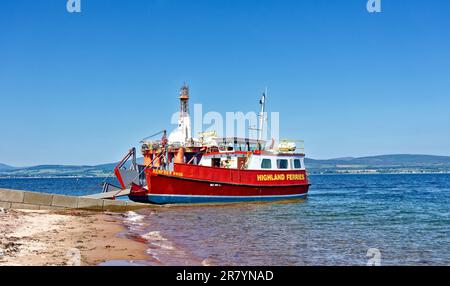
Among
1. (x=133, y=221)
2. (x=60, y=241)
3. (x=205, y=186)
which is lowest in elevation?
(x=133, y=221)

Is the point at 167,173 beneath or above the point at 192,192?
above

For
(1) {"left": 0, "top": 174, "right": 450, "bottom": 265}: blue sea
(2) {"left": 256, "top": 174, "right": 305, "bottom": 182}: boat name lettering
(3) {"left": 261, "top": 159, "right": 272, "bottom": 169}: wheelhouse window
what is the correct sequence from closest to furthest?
(1) {"left": 0, "top": 174, "right": 450, "bottom": 265}: blue sea, (2) {"left": 256, "top": 174, "right": 305, "bottom": 182}: boat name lettering, (3) {"left": 261, "top": 159, "right": 272, "bottom": 169}: wheelhouse window

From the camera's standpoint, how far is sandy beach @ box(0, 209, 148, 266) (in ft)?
38.3

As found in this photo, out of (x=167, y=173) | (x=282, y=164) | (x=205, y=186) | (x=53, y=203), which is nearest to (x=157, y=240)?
(x=53, y=203)

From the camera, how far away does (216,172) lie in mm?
32188

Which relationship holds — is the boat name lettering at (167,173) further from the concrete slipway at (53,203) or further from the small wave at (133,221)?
the small wave at (133,221)

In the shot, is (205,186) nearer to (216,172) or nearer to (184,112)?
(216,172)

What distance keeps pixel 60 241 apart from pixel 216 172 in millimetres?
18081

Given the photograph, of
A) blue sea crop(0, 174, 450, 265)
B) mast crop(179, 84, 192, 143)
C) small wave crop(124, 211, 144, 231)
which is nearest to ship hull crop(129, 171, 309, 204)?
blue sea crop(0, 174, 450, 265)

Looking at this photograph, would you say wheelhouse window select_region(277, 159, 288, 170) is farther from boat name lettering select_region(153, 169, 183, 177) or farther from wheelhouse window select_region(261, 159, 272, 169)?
boat name lettering select_region(153, 169, 183, 177)

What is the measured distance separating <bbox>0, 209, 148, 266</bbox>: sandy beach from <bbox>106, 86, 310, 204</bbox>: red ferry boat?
846 centimetres

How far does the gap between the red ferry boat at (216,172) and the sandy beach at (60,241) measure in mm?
8459

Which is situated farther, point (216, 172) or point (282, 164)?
point (282, 164)
